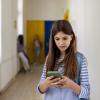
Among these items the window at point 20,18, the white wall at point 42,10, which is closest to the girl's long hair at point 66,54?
the window at point 20,18

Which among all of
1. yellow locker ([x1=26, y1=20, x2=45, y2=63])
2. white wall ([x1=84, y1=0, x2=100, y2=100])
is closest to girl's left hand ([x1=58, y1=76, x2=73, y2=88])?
white wall ([x1=84, y1=0, x2=100, y2=100])

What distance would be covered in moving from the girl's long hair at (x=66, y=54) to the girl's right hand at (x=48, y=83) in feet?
0.33

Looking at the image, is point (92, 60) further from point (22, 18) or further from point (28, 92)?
point (22, 18)

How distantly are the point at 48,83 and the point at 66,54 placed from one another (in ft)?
0.73

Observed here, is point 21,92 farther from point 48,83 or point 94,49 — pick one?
point 48,83

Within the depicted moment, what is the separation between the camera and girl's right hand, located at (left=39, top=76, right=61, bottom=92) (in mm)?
1609

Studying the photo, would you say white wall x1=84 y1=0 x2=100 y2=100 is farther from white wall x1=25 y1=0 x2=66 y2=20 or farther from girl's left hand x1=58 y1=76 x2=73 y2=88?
white wall x1=25 y1=0 x2=66 y2=20

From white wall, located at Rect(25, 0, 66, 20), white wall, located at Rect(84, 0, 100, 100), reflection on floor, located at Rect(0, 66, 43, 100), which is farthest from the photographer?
white wall, located at Rect(25, 0, 66, 20)

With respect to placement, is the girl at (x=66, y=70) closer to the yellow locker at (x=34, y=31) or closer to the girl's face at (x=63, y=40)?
the girl's face at (x=63, y=40)

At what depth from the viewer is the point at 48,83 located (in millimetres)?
1647

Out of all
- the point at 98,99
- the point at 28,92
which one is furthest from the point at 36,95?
the point at 98,99

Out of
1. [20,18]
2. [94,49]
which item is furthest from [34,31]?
[94,49]

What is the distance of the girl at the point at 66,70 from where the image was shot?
5.35ft

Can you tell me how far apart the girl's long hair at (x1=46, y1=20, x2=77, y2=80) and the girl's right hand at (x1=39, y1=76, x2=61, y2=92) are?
10 centimetres
